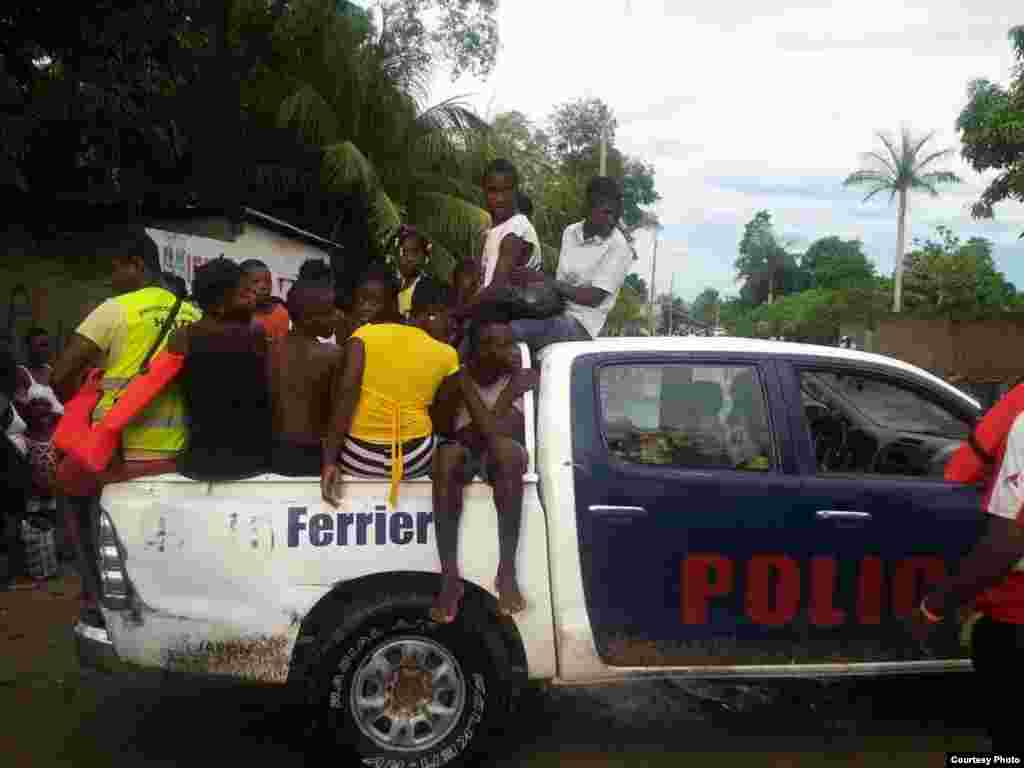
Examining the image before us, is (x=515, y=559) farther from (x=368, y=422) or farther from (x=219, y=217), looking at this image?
(x=219, y=217)

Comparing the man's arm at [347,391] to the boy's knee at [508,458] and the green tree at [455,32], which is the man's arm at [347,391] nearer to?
the boy's knee at [508,458]

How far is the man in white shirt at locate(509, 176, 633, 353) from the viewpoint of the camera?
5594 mm

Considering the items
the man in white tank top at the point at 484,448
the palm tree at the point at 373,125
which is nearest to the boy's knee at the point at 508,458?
the man in white tank top at the point at 484,448

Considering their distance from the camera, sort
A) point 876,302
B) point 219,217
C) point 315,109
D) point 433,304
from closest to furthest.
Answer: point 433,304 → point 219,217 → point 315,109 → point 876,302

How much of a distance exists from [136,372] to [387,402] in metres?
1.19

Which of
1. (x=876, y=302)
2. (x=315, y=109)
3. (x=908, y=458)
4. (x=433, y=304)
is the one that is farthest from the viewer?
(x=876, y=302)

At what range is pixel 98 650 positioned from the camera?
3793mm

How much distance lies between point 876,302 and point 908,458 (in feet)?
137

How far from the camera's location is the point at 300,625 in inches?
147

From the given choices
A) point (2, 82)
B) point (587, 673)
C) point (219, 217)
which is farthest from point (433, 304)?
point (219, 217)

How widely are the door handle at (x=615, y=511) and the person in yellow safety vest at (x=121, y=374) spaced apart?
170cm

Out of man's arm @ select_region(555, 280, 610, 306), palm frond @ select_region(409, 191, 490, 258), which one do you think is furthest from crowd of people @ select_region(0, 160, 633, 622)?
palm frond @ select_region(409, 191, 490, 258)

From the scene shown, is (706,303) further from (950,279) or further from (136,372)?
(136,372)

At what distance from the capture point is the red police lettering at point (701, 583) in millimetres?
3967
